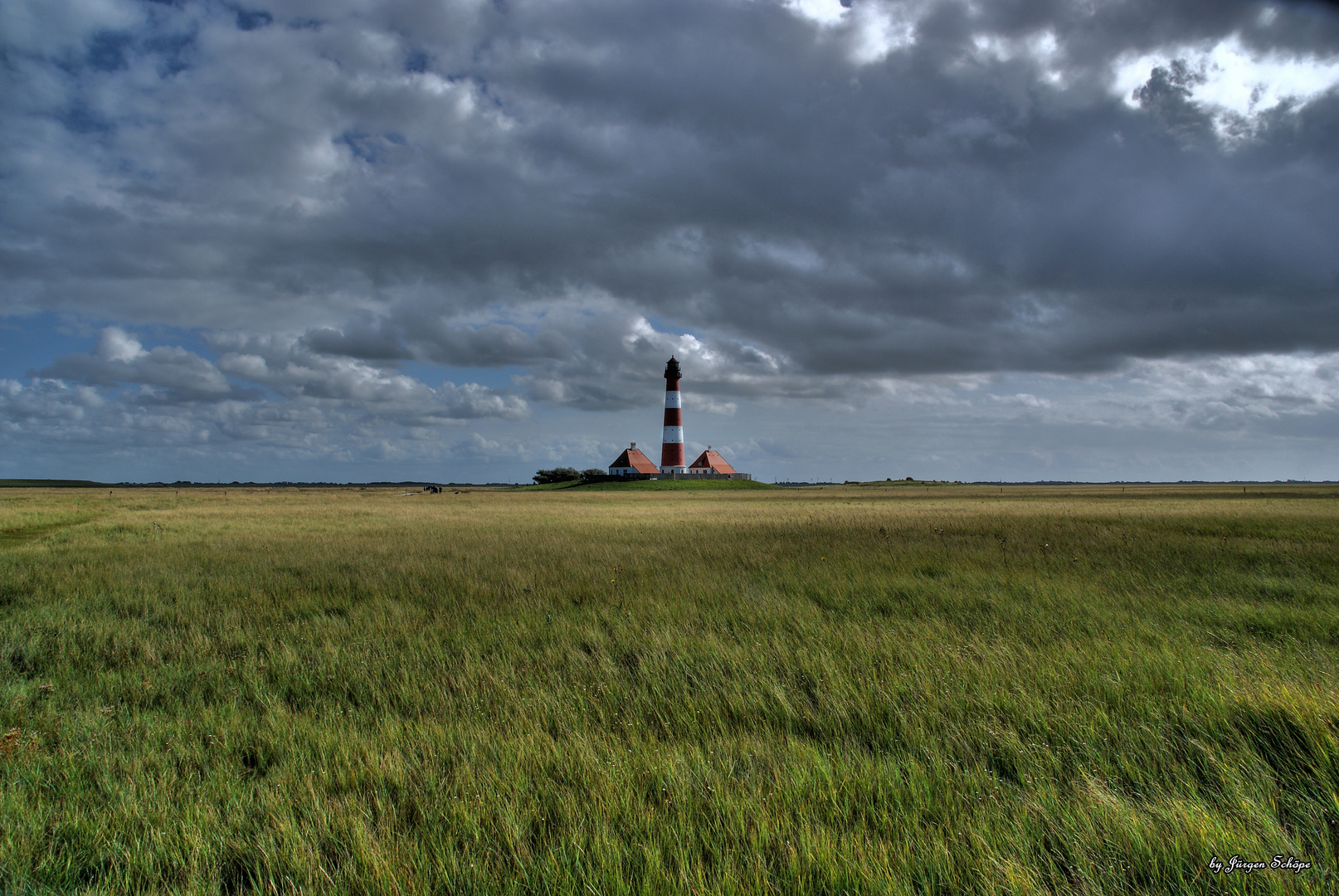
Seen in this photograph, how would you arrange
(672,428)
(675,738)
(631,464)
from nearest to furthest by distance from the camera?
(675,738) → (672,428) → (631,464)

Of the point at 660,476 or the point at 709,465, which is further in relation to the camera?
the point at 709,465

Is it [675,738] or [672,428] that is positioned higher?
[672,428]

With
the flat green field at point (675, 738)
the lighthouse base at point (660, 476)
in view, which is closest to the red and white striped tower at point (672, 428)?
the lighthouse base at point (660, 476)

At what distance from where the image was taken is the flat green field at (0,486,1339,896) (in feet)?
9.86

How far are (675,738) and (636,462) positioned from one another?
87.7m

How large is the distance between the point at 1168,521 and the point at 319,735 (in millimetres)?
26618

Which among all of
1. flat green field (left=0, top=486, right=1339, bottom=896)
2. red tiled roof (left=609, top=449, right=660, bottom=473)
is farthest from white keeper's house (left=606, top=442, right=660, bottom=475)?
flat green field (left=0, top=486, right=1339, bottom=896)

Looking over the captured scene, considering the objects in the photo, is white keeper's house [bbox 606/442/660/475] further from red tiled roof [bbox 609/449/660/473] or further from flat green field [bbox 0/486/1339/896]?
flat green field [bbox 0/486/1339/896]

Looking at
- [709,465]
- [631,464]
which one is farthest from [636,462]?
[709,465]

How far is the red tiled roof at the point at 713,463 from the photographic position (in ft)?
309

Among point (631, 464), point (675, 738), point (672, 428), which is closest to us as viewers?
point (675, 738)

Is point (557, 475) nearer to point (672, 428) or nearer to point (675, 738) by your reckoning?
point (672, 428)

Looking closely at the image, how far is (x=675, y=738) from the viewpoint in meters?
4.57

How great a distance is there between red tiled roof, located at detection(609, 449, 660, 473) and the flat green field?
265ft
